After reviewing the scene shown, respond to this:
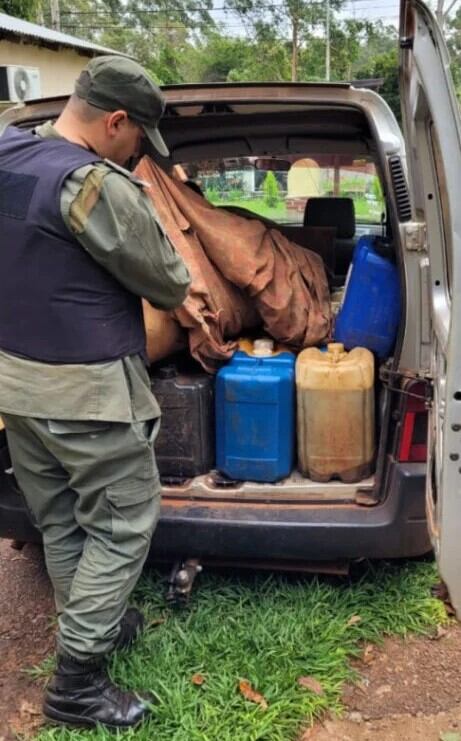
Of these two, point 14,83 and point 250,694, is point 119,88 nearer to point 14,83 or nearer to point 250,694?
point 250,694

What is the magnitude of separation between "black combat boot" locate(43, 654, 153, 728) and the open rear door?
1023mm

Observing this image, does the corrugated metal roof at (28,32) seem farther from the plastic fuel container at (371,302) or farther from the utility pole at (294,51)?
the utility pole at (294,51)

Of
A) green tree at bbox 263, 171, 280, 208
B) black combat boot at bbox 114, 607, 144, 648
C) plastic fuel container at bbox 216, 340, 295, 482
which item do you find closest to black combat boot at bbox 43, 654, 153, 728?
black combat boot at bbox 114, 607, 144, 648

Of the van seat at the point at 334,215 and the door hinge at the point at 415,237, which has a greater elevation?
the door hinge at the point at 415,237

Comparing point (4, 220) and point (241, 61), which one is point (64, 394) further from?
point (241, 61)

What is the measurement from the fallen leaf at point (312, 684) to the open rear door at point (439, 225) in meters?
0.62

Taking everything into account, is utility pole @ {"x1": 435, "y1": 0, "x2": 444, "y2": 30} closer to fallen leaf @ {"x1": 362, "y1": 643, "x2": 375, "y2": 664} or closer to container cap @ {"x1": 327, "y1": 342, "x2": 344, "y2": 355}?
container cap @ {"x1": 327, "y1": 342, "x2": 344, "y2": 355}

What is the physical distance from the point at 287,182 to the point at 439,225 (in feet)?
8.80

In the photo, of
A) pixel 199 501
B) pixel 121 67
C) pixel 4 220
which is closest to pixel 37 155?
pixel 4 220

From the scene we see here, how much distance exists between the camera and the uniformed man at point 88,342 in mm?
1986

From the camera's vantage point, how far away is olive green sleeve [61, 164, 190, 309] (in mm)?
1945

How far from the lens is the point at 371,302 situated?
111 inches

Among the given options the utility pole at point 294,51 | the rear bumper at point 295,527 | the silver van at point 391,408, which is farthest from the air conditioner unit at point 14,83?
the utility pole at point 294,51

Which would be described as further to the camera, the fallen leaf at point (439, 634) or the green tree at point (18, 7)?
the green tree at point (18, 7)
